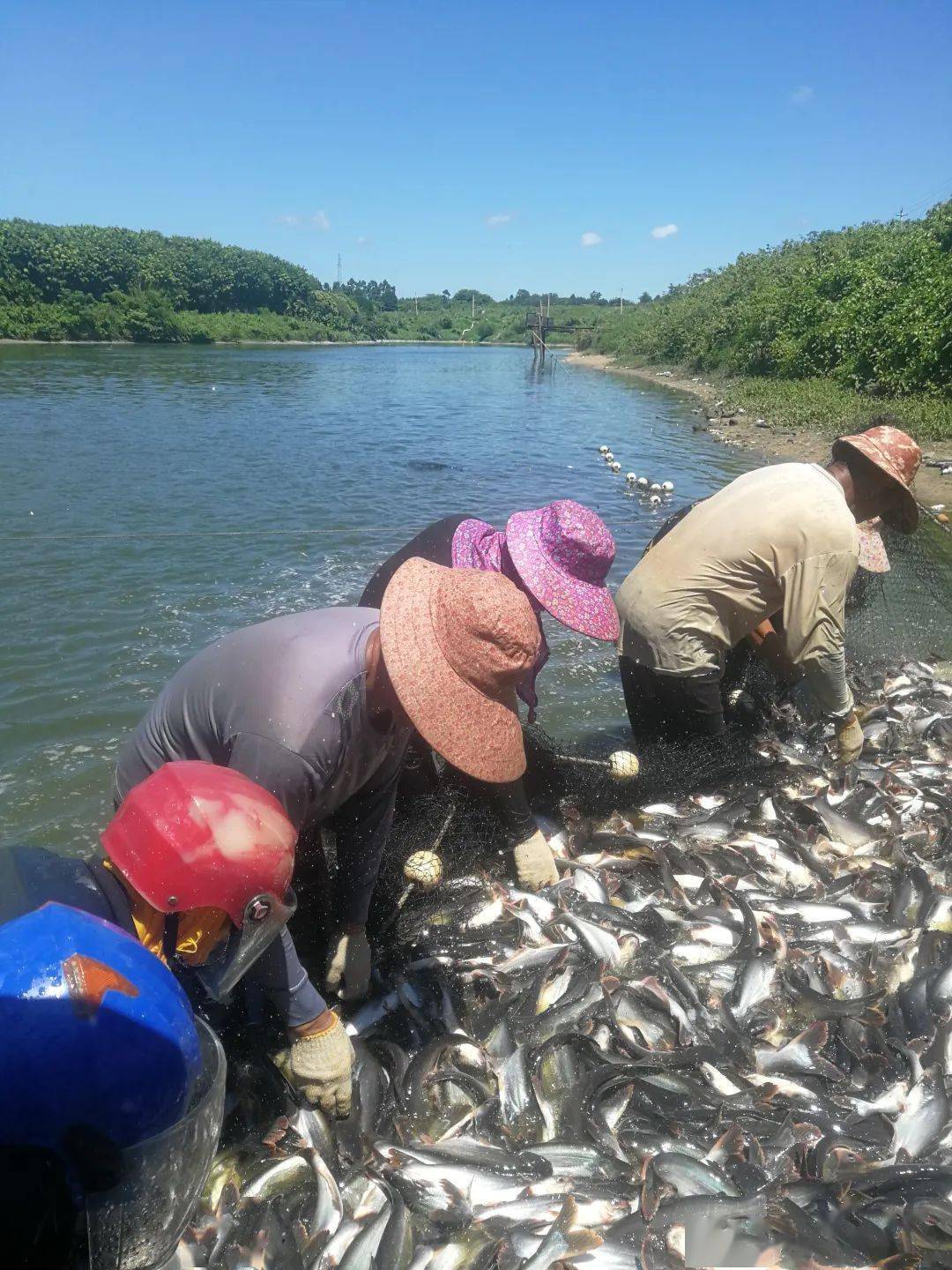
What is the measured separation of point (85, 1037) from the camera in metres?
1.34

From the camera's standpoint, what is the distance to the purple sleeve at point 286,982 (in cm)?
242

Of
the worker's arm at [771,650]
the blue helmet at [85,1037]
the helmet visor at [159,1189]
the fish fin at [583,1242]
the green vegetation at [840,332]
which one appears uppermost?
the green vegetation at [840,332]

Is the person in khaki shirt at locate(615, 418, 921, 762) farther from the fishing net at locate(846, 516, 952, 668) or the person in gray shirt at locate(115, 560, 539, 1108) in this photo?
the person in gray shirt at locate(115, 560, 539, 1108)

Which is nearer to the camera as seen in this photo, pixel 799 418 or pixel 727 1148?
pixel 727 1148

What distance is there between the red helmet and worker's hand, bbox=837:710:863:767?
3.81 meters

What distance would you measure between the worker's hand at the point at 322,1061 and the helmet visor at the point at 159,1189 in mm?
1073

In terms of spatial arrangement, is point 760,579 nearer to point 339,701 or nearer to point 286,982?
point 339,701

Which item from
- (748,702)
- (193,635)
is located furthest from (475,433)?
(748,702)

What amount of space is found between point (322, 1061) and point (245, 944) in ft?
3.57

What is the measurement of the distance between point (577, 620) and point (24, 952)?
8.62 feet

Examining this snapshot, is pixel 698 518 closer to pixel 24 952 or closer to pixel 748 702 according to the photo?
pixel 748 702

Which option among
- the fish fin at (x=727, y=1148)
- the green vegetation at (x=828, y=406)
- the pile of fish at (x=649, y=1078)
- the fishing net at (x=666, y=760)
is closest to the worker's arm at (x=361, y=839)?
the pile of fish at (x=649, y=1078)

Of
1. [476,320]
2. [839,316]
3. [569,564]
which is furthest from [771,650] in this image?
[476,320]

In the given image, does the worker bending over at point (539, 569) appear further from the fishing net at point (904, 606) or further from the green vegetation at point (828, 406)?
the green vegetation at point (828, 406)
